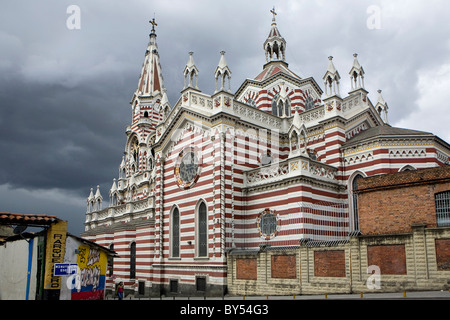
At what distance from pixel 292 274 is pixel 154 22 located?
5720 centimetres

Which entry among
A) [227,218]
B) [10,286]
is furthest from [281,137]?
[10,286]

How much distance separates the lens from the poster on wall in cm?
1977

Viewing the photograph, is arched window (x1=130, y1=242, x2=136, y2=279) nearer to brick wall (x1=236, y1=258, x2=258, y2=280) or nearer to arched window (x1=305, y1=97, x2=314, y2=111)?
brick wall (x1=236, y1=258, x2=258, y2=280)

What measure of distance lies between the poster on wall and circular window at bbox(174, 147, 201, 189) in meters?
10.2

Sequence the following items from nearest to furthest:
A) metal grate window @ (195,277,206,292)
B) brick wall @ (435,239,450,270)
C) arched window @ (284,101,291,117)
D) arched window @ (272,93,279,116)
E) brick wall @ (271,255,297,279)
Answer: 1. brick wall @ (435,239,450,270)
2. brick wall @ (271,255,297,279)
3. metal grate window @ (195,277,206,292)
4. arched window @ (284,101,291,117)
5. arched window @ (272,93,279,116)

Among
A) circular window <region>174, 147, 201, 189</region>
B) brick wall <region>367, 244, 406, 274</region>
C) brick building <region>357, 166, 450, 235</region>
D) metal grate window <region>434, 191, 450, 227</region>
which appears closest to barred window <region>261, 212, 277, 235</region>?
circular window <region>174, 147, 201, 189</region>

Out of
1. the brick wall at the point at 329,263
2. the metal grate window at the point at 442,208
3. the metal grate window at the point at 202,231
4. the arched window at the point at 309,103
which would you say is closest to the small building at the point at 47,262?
the metal grate window at the point at 202,231

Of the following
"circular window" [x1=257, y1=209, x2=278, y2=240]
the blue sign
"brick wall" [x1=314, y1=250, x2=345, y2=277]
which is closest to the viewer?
the blue sign

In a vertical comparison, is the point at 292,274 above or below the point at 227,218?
below

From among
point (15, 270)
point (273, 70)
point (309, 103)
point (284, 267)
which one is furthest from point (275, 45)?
point (15, 270)

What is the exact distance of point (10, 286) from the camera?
20844 mm

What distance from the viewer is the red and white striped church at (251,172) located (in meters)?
26.1

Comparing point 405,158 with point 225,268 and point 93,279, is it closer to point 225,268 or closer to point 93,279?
point 225,268
